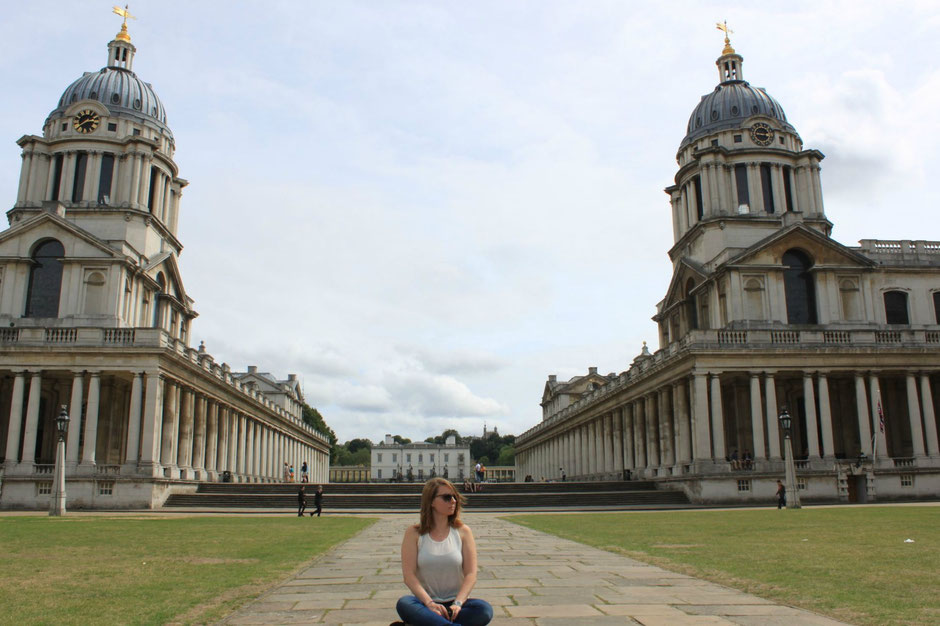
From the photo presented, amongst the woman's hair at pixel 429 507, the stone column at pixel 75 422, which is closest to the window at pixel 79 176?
the stone column at pixel 75 422

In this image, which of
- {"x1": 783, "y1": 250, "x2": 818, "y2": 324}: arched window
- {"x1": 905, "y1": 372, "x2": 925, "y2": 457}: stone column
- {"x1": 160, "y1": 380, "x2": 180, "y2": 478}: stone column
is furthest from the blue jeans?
{"x1": 783, "y1": 250, "x2": 818, "y2": 324}: arched window

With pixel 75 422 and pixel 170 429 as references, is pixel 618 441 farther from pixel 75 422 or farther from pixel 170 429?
pixel 75 422

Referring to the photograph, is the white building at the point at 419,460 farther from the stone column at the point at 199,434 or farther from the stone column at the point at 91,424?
the stone column at the point at 91,424

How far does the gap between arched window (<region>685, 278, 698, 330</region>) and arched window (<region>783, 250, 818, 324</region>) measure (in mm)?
7585

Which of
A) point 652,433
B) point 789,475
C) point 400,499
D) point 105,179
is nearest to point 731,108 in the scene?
point 652,433

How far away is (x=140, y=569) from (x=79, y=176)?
5098cm

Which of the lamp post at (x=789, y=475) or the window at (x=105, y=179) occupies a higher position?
the window at (x=105, y=179)

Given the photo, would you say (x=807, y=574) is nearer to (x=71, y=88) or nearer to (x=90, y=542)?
(x=90, y=542)

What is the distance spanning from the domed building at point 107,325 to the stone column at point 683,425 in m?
30.4

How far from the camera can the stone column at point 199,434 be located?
2072 inches

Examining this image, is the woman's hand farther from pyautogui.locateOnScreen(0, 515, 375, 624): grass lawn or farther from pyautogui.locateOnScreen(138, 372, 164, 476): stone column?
pyautogui.locateOnScreen(138, 372, 164, 476): stone column

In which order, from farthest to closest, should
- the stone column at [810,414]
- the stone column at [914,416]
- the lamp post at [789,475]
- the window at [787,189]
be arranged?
1. the window at [787,189]
2. the stone column at [914,416]
3. the stone column at [810,414]
4. the lamp post at [789,475]

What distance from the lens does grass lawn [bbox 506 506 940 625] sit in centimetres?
979

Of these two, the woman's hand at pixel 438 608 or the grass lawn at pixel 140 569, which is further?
the grass lawn at pixel 140 569
